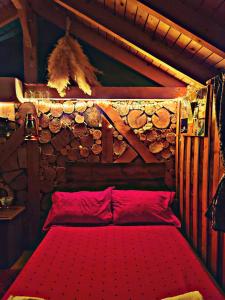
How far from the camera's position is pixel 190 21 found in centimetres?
181

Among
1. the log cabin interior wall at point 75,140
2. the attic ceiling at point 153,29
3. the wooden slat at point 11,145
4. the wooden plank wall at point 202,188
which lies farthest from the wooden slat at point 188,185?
the wooden slat at point 11,145

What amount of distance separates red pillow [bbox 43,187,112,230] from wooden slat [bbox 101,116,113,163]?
0.42m

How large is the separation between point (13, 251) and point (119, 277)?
1.55m

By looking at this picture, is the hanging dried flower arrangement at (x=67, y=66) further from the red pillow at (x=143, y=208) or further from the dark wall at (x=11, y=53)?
the red pillow at (x=143, y=208)

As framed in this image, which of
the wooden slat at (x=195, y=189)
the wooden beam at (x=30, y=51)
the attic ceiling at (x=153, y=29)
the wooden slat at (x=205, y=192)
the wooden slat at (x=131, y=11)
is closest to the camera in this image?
the attic ceiling at (x=153, y=29)

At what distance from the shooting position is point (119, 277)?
6.11 feet

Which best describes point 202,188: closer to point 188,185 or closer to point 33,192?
point 188,185

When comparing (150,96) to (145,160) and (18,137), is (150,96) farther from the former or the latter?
(18,137)

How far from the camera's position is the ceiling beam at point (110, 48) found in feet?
10.4

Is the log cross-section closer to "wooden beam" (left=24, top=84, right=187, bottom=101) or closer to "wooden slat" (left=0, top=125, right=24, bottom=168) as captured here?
"wooden beam" (left=24, top=84, right=187, bottom=101)

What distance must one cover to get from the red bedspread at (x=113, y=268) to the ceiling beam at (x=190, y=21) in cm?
158

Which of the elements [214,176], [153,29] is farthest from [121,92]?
[214,176]

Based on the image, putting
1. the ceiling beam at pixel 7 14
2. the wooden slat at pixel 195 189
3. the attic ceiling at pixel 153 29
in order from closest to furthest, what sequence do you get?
the attic ceiling at pixel 153 29, the wooden slat at pixel 195 189, the ceiling beam at pixel 7 14

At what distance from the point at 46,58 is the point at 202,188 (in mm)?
2342
